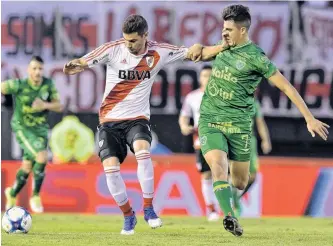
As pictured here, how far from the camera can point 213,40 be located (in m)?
20.3

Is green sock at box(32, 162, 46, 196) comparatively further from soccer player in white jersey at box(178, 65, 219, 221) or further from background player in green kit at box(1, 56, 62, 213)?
soccer player in white jersey at box(178, 65, 219, 221)

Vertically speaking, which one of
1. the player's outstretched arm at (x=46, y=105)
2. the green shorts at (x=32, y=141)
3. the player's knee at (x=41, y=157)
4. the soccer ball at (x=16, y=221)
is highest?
the player's outstretched arm at (x=46, y=105)

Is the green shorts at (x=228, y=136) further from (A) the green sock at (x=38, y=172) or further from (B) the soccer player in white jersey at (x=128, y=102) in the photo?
(A) the green sock at (x=38, y=172)

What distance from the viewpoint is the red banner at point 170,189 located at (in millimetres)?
19562

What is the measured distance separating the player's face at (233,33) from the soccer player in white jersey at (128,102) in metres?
0.48

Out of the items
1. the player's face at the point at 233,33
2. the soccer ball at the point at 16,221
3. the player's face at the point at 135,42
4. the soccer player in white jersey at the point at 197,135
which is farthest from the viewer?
the soccer player in white jersey at the point at 197,135

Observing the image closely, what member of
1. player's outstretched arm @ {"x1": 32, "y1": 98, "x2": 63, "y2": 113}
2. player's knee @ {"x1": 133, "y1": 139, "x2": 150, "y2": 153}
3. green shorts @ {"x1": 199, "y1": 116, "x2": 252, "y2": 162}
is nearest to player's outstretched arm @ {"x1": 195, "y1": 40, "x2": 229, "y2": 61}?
green shorts @ {"x1": 199, "y1": 116, "x2": 252, "y2": 162}

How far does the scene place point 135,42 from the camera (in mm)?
11922

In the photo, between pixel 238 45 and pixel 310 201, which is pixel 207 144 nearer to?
pixel 238 45

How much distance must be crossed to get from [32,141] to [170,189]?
3.15 metres

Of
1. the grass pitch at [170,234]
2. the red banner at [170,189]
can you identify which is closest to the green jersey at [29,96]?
the grass pitch at [170,234]

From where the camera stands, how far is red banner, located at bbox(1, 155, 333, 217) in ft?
64.2

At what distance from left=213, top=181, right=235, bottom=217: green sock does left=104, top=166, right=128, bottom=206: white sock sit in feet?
3.78

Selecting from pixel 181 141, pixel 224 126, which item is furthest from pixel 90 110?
pixel 224 126
